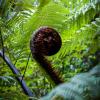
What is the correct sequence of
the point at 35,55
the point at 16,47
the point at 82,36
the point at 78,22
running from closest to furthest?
1. the point at 35,55
2. the point at 82,36
3. the point at 78,22
4. the point at 16,47

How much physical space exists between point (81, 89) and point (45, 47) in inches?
21.9

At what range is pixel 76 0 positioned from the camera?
2.03 meters

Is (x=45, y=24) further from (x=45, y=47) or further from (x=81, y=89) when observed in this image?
(x=81, y=89)

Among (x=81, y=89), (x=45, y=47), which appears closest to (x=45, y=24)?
(x=45, y=47)

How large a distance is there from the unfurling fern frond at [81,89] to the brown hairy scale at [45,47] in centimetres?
49

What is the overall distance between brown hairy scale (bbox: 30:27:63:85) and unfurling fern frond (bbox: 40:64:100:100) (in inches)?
19.1

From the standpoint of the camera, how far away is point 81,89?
0.73 meters

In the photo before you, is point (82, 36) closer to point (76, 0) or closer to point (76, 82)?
point (76, 0)

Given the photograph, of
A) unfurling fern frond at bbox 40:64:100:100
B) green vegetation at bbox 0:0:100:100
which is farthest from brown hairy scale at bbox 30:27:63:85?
unfurling fern frond at bbox 40:64:100:100

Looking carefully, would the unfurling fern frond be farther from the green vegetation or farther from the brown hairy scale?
the green vegetation

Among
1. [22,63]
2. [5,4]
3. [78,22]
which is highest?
[5,4]

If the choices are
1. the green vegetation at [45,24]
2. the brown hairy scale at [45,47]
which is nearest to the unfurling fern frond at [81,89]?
the brown hairy scale at [45,47]

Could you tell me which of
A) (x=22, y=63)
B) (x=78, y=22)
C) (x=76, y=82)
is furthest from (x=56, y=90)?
(x=22, y=63)

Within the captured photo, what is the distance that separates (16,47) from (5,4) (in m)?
0.35
